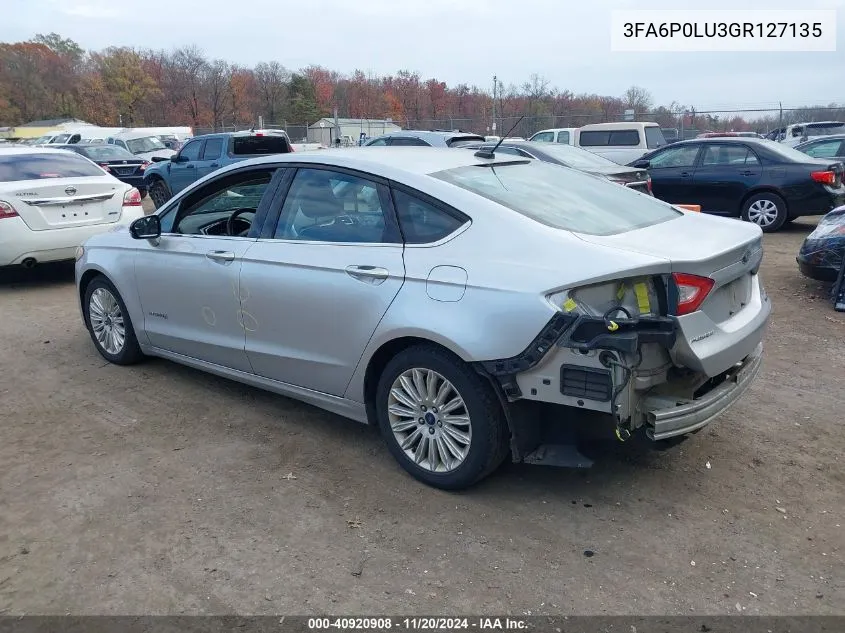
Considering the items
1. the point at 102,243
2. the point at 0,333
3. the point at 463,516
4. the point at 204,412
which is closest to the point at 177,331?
the point at 204,412

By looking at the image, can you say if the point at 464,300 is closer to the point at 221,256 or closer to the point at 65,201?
the point at 221,256

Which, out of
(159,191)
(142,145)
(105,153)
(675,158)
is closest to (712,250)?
(675,158)

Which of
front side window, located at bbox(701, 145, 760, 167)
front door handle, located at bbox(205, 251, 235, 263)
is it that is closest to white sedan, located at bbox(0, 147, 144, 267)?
front door handle, located at bbox(205, 251, 235, 263)

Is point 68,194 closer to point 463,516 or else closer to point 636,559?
point 463,516

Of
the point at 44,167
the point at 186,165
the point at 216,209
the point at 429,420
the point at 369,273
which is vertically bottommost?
the point at 429,420

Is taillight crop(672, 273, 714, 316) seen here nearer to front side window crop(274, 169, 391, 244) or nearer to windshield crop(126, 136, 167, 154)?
front side window crop(274, 169, 391, 244)

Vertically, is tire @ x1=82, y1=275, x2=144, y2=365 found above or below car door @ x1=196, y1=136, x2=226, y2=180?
below

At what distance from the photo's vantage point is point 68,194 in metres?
8.08

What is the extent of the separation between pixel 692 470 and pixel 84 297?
469 cm

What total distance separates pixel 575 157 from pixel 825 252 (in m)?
4.46

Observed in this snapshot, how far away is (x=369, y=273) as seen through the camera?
3586mm

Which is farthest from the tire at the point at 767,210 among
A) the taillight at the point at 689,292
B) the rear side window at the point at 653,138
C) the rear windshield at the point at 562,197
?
the taillight at the point at 689,292

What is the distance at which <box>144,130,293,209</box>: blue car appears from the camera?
13688 mm

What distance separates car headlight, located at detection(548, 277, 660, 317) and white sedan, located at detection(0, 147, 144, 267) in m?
5.87
